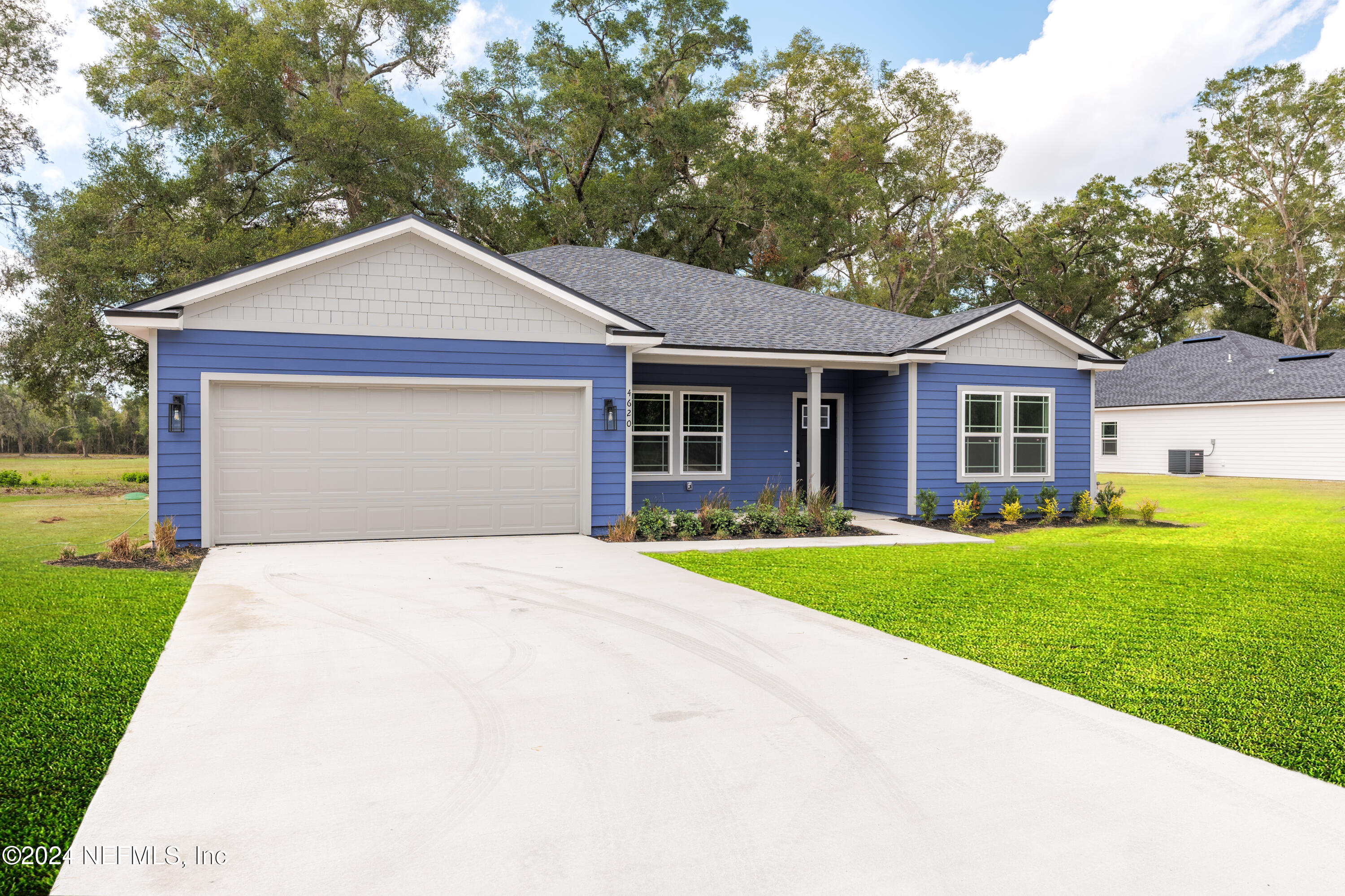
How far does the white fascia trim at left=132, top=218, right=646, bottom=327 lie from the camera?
9914 millimetres

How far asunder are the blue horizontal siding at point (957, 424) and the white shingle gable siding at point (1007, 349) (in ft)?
0.35

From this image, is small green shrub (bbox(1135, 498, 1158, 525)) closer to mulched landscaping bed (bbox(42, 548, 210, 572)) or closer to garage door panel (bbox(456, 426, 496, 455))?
garage door panel (bbox(456, 426, 496, 455))

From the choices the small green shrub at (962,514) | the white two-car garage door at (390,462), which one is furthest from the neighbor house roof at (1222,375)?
the white two-car garage door at (390,462)

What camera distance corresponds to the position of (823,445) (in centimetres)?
1594

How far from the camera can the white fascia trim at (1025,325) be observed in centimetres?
1396

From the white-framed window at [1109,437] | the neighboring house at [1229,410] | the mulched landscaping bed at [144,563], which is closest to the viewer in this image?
the mulched landscaping bed at [144,563]

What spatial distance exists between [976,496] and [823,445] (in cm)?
303

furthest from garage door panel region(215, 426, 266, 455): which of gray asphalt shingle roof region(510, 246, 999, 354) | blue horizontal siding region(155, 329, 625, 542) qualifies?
gray asphalt shingle roof region(510, 246, 999, 354)

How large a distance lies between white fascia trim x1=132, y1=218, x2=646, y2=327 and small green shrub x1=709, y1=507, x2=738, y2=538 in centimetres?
301

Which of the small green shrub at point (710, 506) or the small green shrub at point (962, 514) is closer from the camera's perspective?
the small green shrub at point (710, 506)

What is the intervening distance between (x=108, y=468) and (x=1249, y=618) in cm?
3614

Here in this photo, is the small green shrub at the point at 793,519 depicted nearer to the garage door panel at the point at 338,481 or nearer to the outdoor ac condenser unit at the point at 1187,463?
the garage door panel at the point at 338,481

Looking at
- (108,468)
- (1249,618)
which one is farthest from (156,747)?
(108,468)

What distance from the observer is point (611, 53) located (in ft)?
91.4
